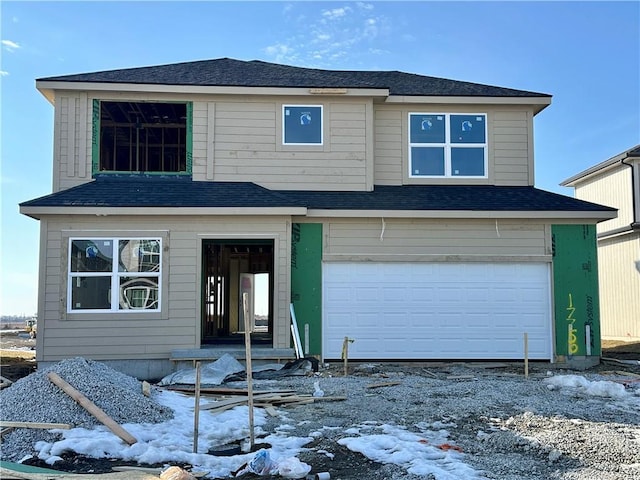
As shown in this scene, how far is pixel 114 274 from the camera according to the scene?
10898 millimetres

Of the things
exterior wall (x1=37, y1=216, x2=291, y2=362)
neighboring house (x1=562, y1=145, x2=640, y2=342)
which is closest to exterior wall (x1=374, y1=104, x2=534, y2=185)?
exterior wall (x1=37, y1=216, x2=291, y2=362)

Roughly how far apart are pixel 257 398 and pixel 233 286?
836 centimetres

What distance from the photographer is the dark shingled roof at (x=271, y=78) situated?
1226cm

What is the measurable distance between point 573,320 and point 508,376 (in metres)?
2.45

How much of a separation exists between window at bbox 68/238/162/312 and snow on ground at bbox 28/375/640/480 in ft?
14.0

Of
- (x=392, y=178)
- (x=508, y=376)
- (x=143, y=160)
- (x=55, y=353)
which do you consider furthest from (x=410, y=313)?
(x=143, y=160)

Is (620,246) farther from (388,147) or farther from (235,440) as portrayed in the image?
(235,440)

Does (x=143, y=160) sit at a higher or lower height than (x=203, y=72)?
lower

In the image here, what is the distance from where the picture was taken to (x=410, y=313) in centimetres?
1171

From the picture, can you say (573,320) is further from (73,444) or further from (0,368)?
(0,368)

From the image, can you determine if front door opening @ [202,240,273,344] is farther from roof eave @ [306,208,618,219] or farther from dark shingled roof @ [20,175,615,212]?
roof eave @ [306,208,618,219]

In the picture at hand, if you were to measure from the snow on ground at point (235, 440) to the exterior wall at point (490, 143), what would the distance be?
727 centimetres

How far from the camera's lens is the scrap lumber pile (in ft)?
25.0

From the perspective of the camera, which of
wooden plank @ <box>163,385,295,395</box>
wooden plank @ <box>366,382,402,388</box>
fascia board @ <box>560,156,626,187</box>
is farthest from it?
fascia board @ <box>560,156,626,187</box>
